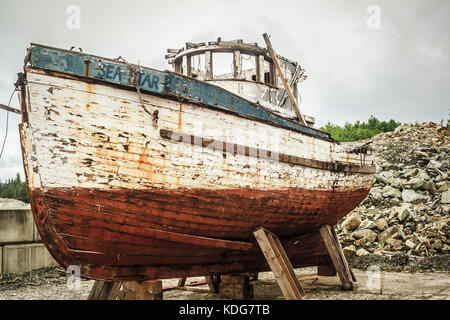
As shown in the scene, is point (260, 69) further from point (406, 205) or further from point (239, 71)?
point (406, 205)

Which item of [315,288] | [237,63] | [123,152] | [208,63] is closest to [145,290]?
[123,152]

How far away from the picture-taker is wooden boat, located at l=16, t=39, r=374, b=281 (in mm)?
3369

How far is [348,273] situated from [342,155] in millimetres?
2003

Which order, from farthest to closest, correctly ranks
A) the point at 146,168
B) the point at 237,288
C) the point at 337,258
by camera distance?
1. the point at 337,258
2. the point at 237,288
3. the point at 146,168

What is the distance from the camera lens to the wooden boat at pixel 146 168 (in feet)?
11.1

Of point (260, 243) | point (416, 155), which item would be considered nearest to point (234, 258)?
point (260, 243)

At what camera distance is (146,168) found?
3643 mm

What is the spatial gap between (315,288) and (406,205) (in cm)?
602

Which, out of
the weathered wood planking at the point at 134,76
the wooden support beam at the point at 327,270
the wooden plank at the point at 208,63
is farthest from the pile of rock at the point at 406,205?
the weathered wood planking at the point at 134,76

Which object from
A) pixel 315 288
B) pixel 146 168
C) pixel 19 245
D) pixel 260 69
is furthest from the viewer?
pixel 19 245

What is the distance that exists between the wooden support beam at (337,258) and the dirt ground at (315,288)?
158mm

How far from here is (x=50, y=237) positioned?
11.2 feet

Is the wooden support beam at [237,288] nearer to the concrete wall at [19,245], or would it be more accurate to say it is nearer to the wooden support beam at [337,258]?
the wooden support beam at [337,258]
